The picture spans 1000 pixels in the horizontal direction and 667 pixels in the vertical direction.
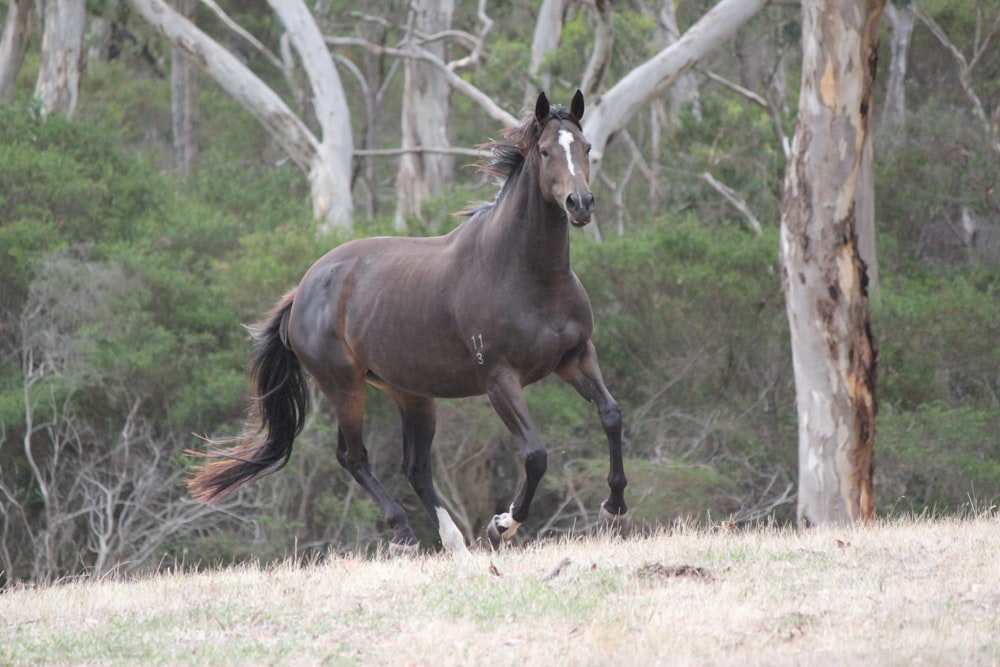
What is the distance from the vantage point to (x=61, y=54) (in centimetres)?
2692

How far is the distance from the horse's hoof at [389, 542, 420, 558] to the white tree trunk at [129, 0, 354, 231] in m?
15.3

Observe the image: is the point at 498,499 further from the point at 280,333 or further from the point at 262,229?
the point at 280,333

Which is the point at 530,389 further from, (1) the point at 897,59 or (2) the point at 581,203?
(2) the point at 581,203

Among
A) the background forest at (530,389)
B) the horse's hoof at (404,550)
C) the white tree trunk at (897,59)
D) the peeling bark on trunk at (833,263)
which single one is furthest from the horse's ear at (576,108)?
the white tree trunk at (897,59)

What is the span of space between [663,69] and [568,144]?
13721 mm

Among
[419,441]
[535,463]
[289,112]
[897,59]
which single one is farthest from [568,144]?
[897,59]

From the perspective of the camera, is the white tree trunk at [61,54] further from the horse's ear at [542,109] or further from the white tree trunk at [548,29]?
the horse's ear at [542,109]

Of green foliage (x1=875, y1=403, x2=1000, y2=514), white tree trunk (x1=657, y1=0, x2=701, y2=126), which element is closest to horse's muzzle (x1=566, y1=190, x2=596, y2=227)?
green foliage (x1=875, y1=403, x2=1000, y2=514)

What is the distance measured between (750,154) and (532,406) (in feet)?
24.9

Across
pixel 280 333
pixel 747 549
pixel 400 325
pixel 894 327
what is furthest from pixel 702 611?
pixel 894 327

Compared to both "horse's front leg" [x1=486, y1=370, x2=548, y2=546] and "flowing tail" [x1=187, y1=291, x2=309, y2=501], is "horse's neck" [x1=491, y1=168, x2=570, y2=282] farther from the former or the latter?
"flowing tail" [x1=187, y1=291, x2=309, y2=501]

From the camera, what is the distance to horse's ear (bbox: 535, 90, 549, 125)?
313 inches

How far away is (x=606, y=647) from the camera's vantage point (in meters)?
5.41

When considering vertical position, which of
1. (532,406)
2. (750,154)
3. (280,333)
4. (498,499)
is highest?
(750,154)
